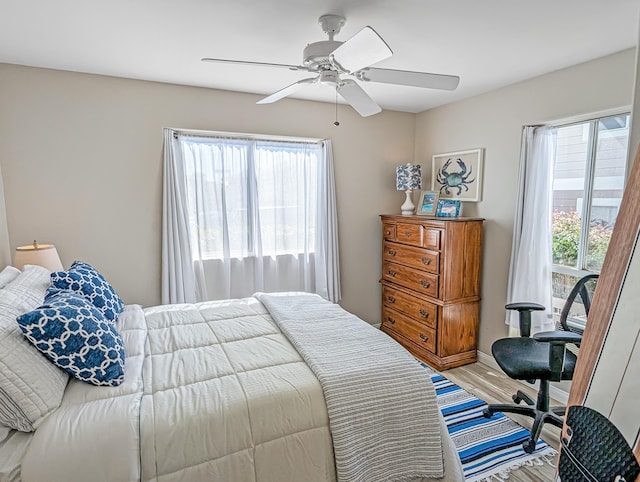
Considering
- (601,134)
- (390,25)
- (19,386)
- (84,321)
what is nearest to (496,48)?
(390,25)

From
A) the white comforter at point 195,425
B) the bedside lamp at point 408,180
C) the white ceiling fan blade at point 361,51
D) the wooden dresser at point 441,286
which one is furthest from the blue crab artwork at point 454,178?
the white comforter at point 195,425

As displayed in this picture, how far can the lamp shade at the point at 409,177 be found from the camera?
3.74 meters

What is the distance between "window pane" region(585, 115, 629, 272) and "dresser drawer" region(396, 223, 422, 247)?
132cm

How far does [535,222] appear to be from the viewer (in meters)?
2.88

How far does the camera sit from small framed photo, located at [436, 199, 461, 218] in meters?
3.50

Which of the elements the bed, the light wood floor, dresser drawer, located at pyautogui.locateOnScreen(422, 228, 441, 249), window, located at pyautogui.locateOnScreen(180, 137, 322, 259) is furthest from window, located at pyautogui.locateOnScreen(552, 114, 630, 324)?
window, located at pyautogui.locateOnScreen(180, 137, 322, 259)

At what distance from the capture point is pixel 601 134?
8.23 ft

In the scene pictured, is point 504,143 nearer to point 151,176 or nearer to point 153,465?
point 151,176

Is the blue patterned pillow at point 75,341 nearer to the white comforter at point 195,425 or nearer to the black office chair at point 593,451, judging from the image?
the white comforter at point 195,425

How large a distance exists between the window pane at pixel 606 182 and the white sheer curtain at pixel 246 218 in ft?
7.17

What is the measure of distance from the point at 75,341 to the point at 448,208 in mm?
Answer: 3207

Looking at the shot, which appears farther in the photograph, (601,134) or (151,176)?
(151,176)

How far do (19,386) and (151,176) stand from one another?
2.12 m

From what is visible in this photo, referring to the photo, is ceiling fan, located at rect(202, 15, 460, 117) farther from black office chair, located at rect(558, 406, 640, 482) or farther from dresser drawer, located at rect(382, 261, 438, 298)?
dresser drawer, located at rect(382, 261, 438, 298)
